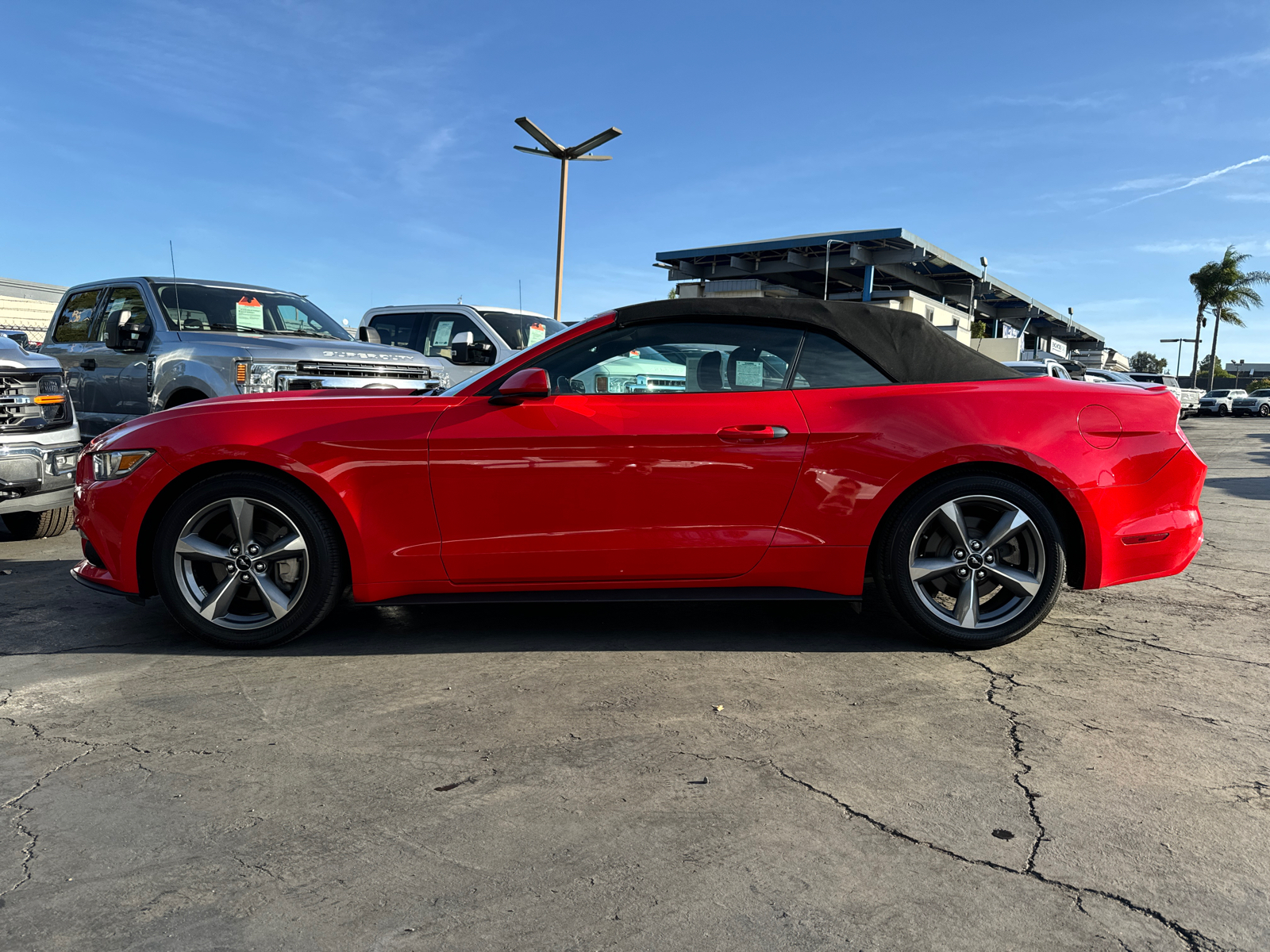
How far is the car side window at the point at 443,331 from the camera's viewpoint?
12.0m

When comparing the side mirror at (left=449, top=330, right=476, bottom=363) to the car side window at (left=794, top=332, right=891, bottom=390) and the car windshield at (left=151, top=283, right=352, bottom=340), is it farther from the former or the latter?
the car side window at (left=794, top=332, right=891, bottom=390)

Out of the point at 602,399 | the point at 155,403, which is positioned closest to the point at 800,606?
the point at 602,399

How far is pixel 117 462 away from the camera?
155 inches

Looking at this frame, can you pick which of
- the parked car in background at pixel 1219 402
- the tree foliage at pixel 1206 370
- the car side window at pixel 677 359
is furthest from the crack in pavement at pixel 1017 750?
the tree foliage at pixel 1206 370

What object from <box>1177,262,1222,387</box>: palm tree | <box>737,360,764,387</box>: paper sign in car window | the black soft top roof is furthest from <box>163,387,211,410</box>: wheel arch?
<box>1177,262,1222,387</box>: palm tree

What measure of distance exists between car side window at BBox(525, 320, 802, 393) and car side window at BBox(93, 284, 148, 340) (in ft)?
19.6

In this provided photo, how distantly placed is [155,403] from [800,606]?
5.94 meters

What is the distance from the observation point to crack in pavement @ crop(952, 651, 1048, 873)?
7.54 ft

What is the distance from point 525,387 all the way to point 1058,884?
2519mm

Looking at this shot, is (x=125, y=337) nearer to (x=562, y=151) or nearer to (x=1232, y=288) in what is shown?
(x=562, y=151)

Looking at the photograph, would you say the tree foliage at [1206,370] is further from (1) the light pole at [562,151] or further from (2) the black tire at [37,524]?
(2) the black tire at [37,524]

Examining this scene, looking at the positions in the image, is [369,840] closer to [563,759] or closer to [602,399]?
[563,759]

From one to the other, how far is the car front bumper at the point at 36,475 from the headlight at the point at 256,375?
140 centimetres

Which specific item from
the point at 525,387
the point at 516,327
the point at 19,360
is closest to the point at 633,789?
the point at 525,387
